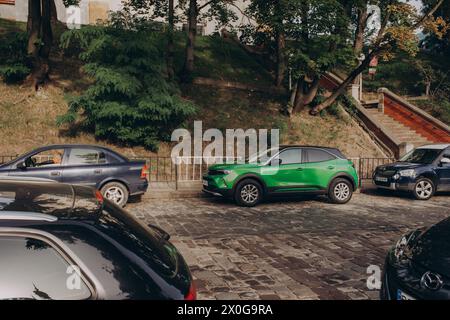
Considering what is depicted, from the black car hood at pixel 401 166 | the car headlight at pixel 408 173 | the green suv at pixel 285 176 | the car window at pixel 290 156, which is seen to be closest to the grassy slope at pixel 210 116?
the black car hood at pixel 401 166

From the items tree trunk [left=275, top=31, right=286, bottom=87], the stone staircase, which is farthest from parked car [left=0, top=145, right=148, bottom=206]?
the stone staircase

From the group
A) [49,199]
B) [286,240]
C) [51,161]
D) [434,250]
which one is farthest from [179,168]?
[49,199]

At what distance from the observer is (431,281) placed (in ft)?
11.4

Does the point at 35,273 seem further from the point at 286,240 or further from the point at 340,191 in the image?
the point at 340,191

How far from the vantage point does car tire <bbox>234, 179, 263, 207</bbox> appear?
11.8 metres

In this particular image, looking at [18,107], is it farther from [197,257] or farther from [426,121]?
[426,121]

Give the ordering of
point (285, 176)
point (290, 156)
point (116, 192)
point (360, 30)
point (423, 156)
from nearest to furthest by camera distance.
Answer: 1. point (116, 192)
2. point (285, 176)
3. point (290, 156)
4. point (423, 156)
5. point (360, 30)

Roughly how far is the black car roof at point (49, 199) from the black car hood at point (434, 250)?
9.25 feet

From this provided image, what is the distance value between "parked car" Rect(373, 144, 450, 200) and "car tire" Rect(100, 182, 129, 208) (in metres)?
8.45

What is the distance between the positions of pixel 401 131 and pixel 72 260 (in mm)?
22584

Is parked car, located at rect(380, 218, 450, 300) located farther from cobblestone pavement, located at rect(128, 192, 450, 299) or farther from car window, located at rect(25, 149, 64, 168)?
car window, located at rect(25, 149, 64, 168)

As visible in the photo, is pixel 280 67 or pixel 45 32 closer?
pixel 45 32

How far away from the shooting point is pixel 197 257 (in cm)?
693
